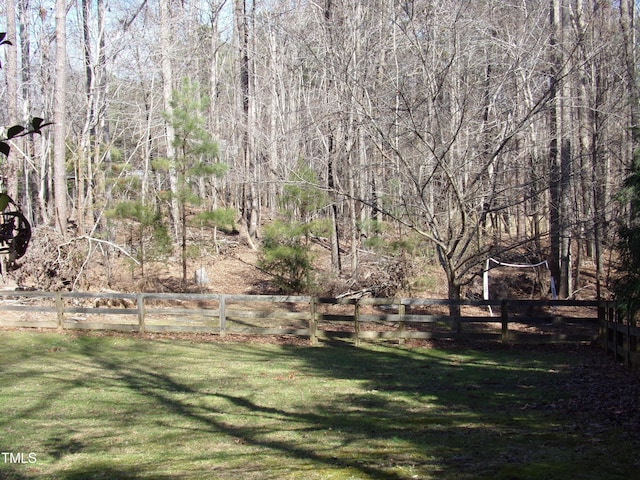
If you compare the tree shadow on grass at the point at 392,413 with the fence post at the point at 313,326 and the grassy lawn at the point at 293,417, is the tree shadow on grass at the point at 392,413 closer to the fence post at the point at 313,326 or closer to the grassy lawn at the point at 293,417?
the grassy lawn at the point at 293,417

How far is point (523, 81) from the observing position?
38.5 ft

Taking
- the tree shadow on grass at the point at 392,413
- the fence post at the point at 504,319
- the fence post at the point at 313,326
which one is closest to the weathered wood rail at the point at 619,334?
the tree shadow on grass at the point at 392,413

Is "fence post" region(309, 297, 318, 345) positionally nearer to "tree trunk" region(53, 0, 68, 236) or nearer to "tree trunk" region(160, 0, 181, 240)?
"tree trunk" region(53, 0, 68, 236)

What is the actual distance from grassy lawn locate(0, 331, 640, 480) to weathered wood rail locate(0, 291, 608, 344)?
0.97m

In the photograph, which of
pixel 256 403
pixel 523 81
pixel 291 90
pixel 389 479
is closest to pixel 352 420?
pixel 256 403

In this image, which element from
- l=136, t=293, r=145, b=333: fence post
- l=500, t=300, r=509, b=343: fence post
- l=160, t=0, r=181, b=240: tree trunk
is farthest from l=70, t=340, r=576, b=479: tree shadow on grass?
l=160, t=0, r=181, b=240: tree trunk

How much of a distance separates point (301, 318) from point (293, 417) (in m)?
6.48

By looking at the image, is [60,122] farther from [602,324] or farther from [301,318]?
[602,324]

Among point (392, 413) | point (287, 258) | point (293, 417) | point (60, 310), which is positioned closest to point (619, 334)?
point (392, 413)

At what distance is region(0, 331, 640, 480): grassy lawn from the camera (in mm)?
5613

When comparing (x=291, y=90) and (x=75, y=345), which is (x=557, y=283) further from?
(x=75, y=345)

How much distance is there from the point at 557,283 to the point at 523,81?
35.7 feet

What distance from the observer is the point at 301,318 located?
14195 millimetres

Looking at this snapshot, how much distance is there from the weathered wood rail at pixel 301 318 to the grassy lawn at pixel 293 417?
0.97m
